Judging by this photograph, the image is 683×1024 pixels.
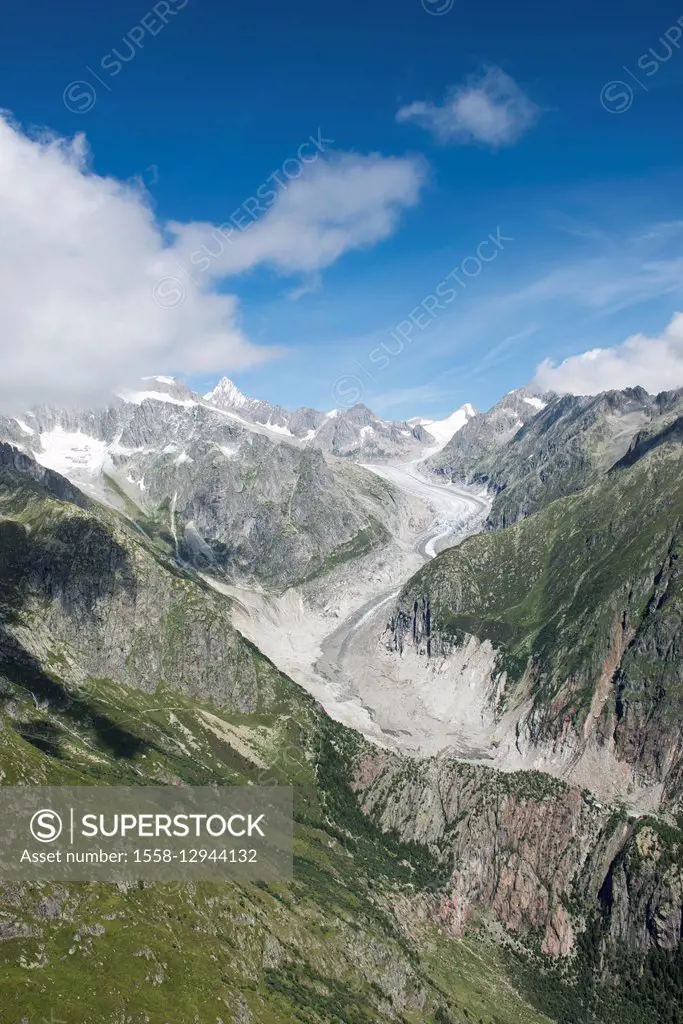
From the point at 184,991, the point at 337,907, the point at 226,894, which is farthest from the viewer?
the point at 337,907

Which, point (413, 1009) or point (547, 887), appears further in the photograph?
point (547, 887)

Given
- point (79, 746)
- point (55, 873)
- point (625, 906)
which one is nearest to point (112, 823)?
point (55, 873)

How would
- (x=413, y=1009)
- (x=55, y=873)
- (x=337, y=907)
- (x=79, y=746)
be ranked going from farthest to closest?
(x=79, y=746) < (x=337, y=907) < (x=413, y=1009) < (x=55, y=873)

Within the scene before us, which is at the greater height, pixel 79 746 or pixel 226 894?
pixel 79 746

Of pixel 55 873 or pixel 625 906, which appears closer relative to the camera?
pixel 55 873

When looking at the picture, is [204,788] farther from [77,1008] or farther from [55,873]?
[77,1008]

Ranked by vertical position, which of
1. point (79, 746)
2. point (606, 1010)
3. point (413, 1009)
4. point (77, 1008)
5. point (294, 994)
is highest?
point (79, 746)

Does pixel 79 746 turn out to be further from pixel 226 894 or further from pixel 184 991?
pixel 184 991

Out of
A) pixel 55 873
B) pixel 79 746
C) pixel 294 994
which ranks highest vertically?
pixel 79 746

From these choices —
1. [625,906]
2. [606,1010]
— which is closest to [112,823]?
[606,1010]
